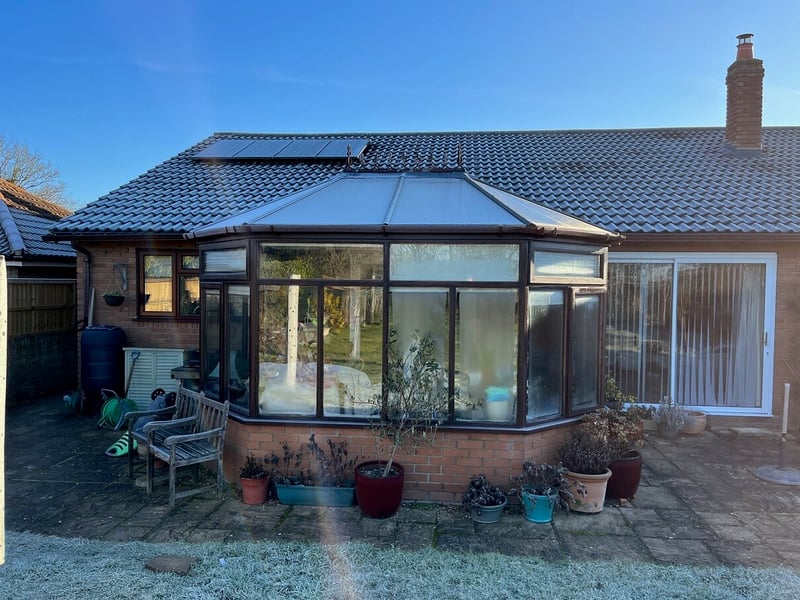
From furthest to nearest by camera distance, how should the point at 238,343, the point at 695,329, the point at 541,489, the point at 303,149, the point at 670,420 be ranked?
1. the point at 303,149
2. the point at 695,329
3. the point at 670,420
4. the point at 238,343
5. the point at 541,489

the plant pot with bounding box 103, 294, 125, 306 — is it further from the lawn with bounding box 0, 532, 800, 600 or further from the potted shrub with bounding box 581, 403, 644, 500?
the potted shrub with bounding box 581, 403, 644, 500

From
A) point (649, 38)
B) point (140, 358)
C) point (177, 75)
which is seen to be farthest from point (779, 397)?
point (177, 75)

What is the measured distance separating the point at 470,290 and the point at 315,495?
2443 millimetres

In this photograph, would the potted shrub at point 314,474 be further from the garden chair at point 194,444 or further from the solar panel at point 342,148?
the solar panel at point 342,148

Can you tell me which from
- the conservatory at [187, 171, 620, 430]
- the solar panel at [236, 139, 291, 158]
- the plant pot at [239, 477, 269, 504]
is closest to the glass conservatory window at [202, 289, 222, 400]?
the conservatory at [187, 171, 620, 430]

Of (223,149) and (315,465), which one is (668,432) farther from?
(223,149)

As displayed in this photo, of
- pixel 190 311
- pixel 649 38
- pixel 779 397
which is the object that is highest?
pixel 649 38

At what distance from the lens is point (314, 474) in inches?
199

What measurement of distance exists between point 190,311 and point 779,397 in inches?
363

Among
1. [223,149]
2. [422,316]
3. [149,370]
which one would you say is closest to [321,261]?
[422,316]

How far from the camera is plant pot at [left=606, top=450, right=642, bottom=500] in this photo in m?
4.94

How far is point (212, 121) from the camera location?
13516 mm

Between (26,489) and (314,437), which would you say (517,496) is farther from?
(26,489)

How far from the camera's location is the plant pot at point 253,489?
16.0 ft
